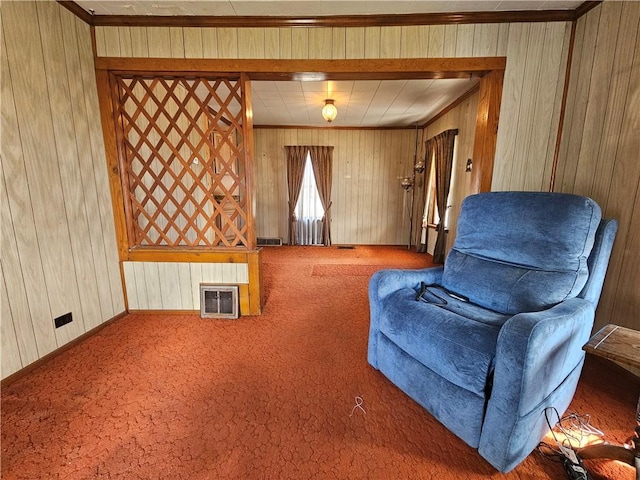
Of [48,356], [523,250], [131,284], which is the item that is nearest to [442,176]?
[523,250]

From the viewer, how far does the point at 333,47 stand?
2035mm

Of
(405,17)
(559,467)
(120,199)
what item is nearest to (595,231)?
(559,467)

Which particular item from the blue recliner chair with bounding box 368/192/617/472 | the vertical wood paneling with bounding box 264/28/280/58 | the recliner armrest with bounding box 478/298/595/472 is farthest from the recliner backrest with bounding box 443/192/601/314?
the vertical wood paneling with bounding box 264/28/280/58

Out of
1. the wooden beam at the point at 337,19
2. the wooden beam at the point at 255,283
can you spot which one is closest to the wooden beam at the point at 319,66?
the wooden beam at the point at 337,19

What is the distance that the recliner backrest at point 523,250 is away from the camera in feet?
4.22

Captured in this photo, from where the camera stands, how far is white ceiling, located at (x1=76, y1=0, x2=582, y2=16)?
5.92 feet

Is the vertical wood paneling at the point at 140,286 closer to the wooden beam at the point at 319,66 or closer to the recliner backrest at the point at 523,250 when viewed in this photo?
the wooden beam at the point at 319,66

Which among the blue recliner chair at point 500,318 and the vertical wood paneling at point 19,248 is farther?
the vertical wood paneling at point 19,248

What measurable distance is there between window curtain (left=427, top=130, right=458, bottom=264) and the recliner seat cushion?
2769 millimetres

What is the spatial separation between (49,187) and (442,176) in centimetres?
411

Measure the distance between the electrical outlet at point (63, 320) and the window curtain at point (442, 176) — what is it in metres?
4.12

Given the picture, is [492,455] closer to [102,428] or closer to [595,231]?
[595,231]

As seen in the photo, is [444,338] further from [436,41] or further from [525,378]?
[436,41]

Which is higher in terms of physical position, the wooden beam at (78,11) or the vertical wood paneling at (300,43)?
the wooden beam at (78,11)
